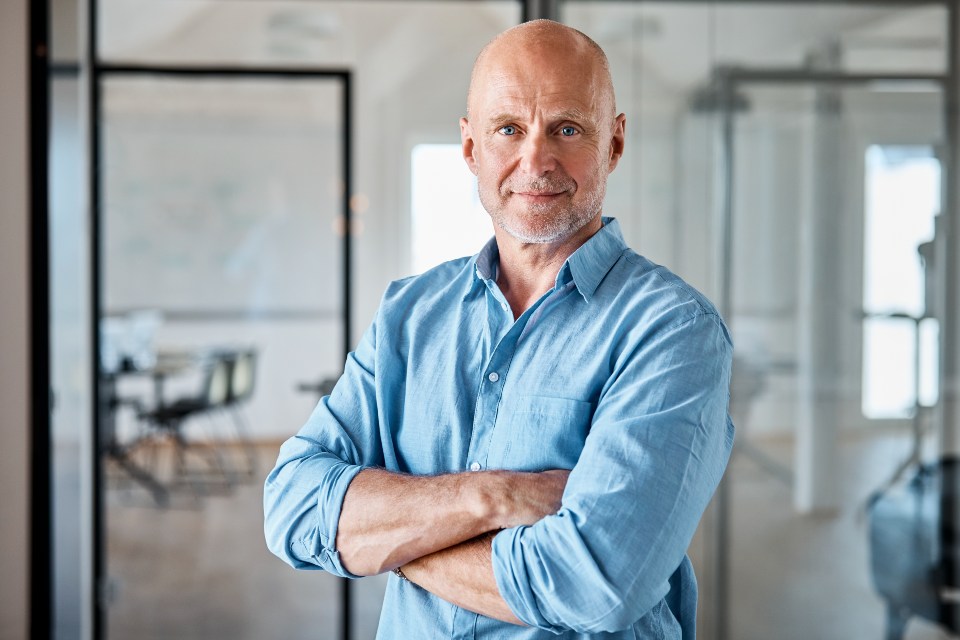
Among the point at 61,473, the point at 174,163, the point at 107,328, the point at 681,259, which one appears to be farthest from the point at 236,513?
the point at 681,259

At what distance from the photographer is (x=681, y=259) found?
9.52 ft

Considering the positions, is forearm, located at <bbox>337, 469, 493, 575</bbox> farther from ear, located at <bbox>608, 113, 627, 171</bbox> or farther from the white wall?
the white wall

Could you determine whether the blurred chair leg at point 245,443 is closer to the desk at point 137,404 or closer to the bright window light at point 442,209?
the desk at point 137,404

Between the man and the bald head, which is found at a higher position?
the bald head

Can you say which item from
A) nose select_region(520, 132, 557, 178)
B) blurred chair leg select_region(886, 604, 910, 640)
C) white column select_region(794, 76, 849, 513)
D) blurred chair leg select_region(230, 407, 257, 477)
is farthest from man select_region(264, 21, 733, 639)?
blurred chair leg select_region(230, 407, 257, 477)

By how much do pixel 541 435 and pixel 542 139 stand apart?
0.42 meters

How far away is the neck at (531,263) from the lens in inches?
54.6

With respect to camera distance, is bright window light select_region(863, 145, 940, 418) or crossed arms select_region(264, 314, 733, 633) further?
bright window light select_region(863, 145, 940, 418)

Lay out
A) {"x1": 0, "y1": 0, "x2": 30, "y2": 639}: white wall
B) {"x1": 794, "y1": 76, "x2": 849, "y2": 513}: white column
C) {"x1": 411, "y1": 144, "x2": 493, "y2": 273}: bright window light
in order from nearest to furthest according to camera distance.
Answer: {"x1": 794, "y1": 76, "x2": 849, "y2": 513}: white column → {"x1": 0, "y1": 0, "x2": 30, "y2": 639}: white wall → {"x1": 411, "y1": 144, "x2": 493, "y2": 273}: bright window light

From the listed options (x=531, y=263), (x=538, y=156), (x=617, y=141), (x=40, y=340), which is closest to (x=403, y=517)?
(x=531, y=263)

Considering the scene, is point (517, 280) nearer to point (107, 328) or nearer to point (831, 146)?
point (831, 146)

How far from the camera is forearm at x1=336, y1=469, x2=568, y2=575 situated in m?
1.20

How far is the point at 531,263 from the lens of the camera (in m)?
1.40

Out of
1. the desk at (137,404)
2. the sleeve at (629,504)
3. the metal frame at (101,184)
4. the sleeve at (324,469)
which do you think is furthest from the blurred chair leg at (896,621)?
the desk at (137,404)
